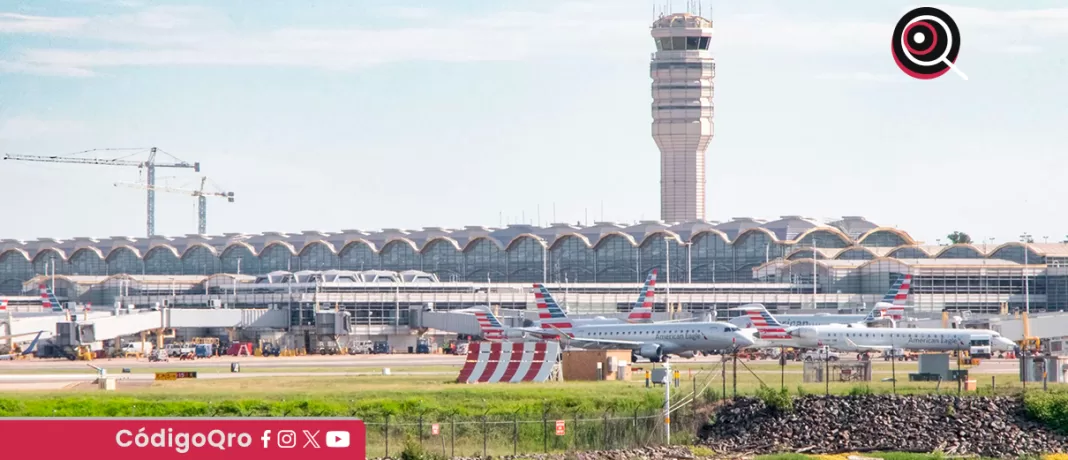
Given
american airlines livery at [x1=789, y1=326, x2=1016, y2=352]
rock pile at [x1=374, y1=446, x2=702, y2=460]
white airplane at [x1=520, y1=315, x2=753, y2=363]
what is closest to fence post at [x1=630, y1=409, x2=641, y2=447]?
rock pile at [x1=374, y1=446, x2=702, y2=460]

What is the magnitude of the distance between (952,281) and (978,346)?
7827cm

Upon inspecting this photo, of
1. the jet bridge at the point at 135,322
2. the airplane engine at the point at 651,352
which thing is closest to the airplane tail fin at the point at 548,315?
the airplane engine at the point at 651,352

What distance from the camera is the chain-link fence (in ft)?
190

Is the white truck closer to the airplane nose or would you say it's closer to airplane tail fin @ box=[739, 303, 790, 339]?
airplane tail fin @ box=[739, 303, 790, 339]

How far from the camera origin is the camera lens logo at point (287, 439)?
29266mm

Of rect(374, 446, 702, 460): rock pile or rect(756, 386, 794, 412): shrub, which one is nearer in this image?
rect(374, 446, 702, 460): rock pile

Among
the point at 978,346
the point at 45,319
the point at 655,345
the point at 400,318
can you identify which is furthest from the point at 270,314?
the point at 978,346

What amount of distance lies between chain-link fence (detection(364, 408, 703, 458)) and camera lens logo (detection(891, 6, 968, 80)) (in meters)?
22.9

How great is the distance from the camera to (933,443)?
2490 inches

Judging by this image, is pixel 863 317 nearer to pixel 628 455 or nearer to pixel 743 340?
pixel 743 340

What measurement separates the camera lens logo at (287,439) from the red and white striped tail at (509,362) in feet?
170

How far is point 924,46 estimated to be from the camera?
4025 cm

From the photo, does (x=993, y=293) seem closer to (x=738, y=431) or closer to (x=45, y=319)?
(x=45, y=319)

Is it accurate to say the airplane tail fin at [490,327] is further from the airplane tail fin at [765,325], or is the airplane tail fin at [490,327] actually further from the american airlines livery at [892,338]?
the american airlines livery at [892,338]
